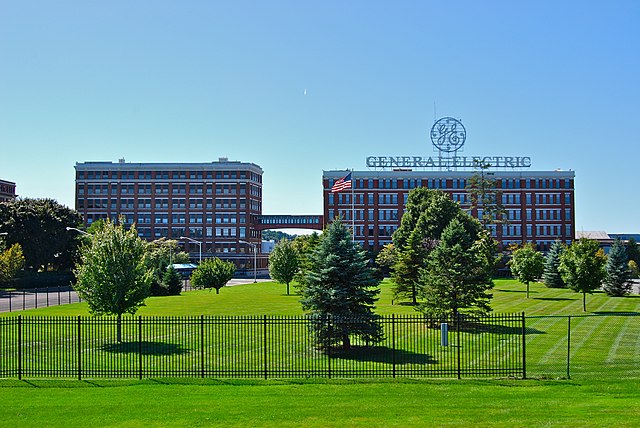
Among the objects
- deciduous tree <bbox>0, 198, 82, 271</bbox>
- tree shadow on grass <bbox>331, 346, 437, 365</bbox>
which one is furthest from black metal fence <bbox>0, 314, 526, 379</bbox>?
deciduous tree <bbox>0, 198, 82, 271</bbox>

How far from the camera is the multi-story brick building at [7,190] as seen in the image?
145738 mm

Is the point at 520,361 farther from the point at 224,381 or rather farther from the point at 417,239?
the point at 417,239

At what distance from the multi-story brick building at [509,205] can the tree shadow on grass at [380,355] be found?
3873 inches

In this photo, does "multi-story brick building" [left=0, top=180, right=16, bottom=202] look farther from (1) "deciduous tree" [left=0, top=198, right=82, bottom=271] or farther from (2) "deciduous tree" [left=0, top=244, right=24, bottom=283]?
(2) "deciduous tree" [left=0, top=244, right=24, bottom=283]

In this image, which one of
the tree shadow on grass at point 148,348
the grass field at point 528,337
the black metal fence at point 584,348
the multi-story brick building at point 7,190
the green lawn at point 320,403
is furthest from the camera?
the multi-story brick building at point 7,190

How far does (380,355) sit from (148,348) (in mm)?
10057

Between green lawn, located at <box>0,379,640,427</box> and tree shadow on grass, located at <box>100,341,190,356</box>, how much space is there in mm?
6945

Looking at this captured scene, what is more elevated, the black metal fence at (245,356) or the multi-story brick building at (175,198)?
the multi-story brick building at (175,198)

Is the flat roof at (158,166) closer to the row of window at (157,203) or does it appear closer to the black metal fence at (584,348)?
the row of window at (157,203)

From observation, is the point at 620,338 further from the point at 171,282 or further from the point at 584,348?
the point at 171,282

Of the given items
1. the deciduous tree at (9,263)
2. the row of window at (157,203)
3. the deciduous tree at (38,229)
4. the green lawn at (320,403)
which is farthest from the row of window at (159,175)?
the green lawn at (320,403)

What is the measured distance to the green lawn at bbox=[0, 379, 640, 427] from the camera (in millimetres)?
17266

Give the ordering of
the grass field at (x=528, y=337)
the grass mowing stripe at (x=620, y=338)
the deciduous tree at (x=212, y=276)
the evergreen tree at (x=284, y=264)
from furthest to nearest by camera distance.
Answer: the evergreen tree at (x=284, y=264), the deciduous tree at (x=212, y=276), the grass mowing stripe at (x=620, y=338), the grass field at (x=528, y=337)

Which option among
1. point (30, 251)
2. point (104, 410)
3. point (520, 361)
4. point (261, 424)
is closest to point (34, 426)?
point (104, 410)
